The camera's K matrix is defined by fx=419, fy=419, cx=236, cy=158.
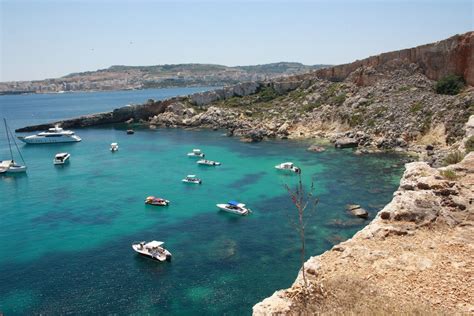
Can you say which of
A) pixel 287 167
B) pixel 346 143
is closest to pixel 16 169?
pixel 287 167

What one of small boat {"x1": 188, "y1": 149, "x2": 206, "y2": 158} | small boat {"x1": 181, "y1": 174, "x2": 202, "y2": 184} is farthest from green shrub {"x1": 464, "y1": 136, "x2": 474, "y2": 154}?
small boat {"x1": 188, "y1": 149, "x2": 206, "y2": 158}

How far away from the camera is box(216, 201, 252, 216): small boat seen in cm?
4147

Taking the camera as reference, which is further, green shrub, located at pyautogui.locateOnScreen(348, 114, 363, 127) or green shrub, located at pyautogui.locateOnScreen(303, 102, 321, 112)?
green shrub, located at pyautogui.locateOnScreen(303, 102, 321, 112)

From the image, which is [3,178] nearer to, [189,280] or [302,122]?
[189,280]

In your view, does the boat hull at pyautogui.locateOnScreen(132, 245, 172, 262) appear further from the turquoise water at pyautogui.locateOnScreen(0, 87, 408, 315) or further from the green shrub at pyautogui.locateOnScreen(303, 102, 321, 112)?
the green shrub at pyautogui.locateOnScreen(303, 102, 321, 112)

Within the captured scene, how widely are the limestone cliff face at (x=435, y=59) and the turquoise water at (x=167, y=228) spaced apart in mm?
26187

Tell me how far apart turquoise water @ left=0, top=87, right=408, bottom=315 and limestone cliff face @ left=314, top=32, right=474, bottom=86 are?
26.2m

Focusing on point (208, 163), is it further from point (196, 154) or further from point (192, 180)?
point (192, 180)

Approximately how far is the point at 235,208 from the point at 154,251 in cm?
1161

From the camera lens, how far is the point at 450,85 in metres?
73.7

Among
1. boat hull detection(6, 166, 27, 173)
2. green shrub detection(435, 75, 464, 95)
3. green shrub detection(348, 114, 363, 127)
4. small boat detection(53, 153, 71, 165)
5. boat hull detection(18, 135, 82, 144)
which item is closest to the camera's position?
boat hull detection(6, 166, 27, 173)

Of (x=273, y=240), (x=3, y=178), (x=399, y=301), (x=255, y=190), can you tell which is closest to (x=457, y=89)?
(x=255, y=190)

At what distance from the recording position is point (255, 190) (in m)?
50.2

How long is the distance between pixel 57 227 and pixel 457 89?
6678cm
